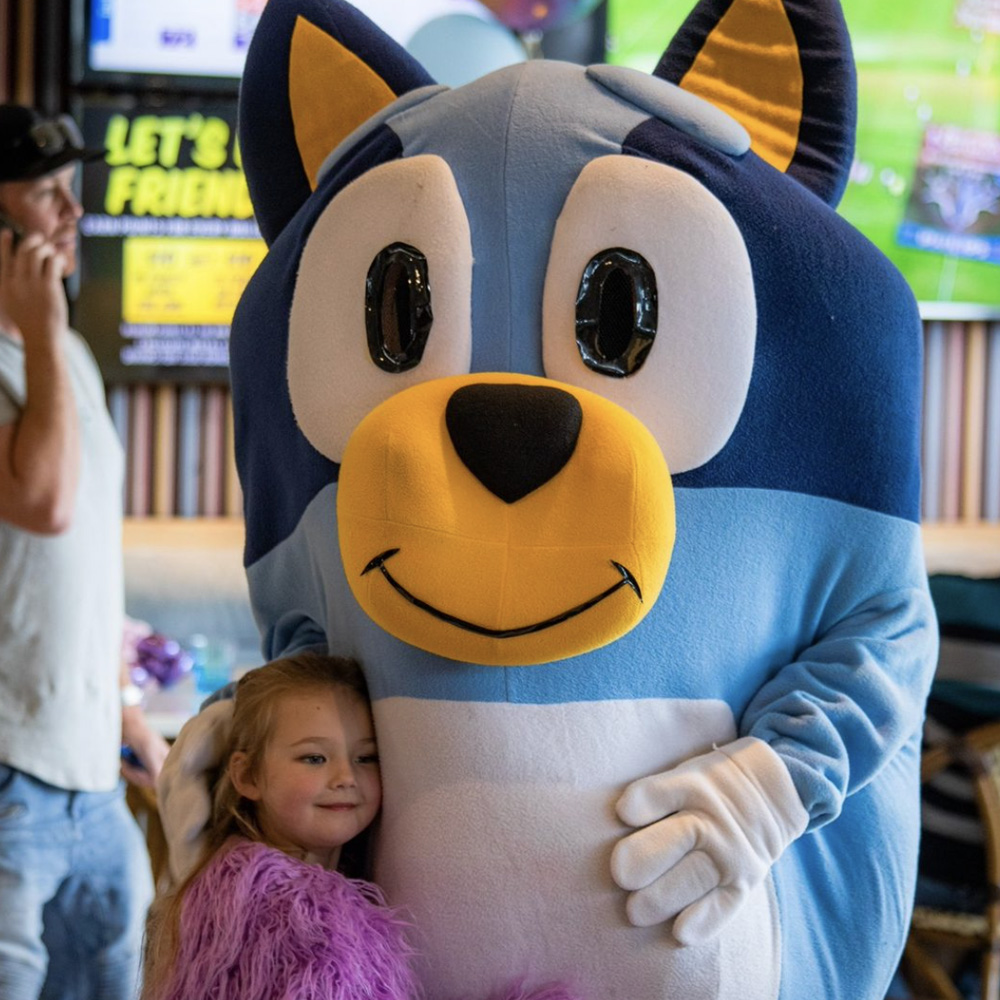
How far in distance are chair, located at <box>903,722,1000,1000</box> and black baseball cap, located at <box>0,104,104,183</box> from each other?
5.94 ft

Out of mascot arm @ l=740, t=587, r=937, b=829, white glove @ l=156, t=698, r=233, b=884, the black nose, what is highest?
the black nose

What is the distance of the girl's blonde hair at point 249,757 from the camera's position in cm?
116

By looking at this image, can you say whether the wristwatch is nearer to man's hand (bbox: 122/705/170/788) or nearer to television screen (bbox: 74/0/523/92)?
man's hand (bbox: 122/705/170/788)

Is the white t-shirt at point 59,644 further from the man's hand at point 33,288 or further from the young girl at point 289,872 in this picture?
the young girl at point 289,872

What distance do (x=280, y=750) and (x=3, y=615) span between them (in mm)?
A: 854

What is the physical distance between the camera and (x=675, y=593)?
3.62ft

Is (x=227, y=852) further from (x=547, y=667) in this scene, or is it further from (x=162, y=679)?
(x=162, y=679)

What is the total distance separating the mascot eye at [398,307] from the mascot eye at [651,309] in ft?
0.34

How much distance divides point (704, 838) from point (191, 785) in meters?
0.46

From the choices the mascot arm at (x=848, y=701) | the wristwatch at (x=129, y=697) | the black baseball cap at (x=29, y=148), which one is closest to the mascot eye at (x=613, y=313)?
the mascot arm at (x=848, y=701)

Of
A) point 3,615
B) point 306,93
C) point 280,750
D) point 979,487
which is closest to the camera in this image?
point 280,750

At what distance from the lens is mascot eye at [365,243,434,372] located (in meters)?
1.12

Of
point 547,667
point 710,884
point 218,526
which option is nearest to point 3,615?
point 547,667

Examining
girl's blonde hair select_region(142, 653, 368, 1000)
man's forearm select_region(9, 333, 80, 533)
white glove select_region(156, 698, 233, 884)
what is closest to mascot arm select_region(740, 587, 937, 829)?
girl's blonde hair select_region(142, 653, 368, 1000)
